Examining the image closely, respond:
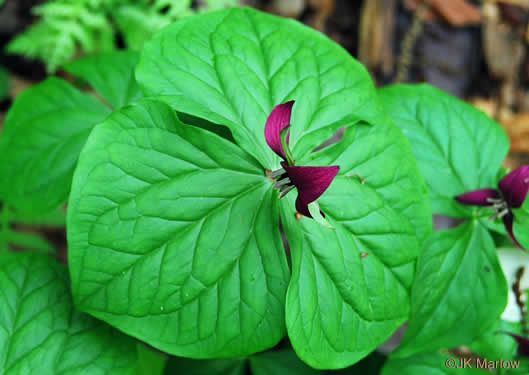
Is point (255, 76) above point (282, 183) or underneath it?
above

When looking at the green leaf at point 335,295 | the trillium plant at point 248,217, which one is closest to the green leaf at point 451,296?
the trillium plant at point 248,217

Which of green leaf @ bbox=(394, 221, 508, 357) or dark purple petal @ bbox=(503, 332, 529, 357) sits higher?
green leaf @ bbox=(394, 221, 508, 357)

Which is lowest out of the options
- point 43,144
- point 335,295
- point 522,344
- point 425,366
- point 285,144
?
point 425,366

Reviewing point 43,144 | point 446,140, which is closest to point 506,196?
point 446,140

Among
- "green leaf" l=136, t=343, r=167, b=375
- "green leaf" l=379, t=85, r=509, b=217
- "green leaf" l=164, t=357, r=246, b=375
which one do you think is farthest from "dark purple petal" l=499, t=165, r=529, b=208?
"green leaf" l=136, t=343, r=167, b=375

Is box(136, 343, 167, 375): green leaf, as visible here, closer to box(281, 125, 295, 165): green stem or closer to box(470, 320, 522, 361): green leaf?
box(281, 125, 295, 165): green stem

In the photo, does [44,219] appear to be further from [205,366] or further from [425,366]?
[425,366]
